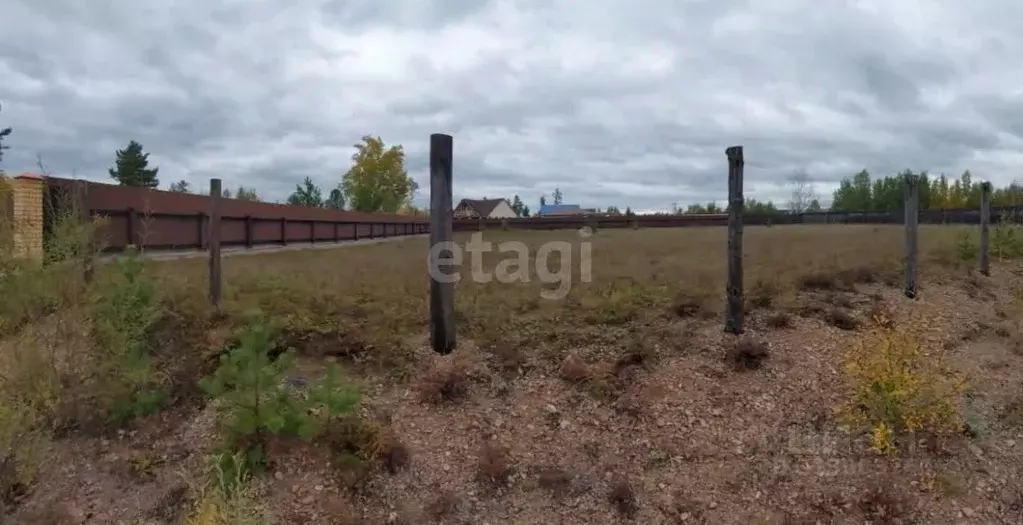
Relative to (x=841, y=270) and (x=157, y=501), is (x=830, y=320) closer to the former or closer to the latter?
(x=841, y=270)

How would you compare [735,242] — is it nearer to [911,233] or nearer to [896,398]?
[896,398]

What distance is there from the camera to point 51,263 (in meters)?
4.03

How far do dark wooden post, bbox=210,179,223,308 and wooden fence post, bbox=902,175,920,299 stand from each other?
695cm

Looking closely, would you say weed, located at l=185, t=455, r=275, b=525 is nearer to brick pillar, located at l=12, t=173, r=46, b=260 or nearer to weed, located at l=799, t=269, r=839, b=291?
brick pillar, located at l=12, t=173, r=46, b=260

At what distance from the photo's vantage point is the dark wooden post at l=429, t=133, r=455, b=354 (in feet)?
15.8

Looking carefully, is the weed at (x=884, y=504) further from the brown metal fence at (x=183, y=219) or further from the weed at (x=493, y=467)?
the brown metal fence at (x=183, y=219)

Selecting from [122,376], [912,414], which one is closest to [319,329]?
[122,376]

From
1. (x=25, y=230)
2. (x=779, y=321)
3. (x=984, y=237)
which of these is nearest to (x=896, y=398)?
(x=779, y=321)

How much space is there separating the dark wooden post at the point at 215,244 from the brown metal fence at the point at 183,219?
1.74 feet

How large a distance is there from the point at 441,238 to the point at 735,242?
2.51 metres

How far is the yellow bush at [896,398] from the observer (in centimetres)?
377

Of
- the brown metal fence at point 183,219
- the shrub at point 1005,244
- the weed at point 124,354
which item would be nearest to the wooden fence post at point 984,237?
the shrub at point 1005,244

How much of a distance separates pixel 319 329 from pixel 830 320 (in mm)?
4479

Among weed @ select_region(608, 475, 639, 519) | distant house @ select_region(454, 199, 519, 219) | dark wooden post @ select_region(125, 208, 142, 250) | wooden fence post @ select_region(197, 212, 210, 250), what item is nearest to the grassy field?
weed @ select_region(608, 475, 639, 519)
